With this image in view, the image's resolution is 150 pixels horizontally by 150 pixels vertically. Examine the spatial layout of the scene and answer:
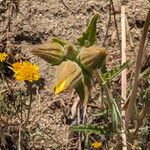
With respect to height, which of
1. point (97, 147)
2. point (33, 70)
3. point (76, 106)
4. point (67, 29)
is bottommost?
point (97, 147)

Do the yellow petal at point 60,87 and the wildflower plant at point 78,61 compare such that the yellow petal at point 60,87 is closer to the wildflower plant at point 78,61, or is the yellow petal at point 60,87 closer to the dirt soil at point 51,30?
the wildflower plant at point 78,61

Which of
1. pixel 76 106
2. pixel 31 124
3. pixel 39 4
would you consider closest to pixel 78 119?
pixel 76 106

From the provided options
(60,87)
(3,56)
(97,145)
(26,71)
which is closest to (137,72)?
(60,87)

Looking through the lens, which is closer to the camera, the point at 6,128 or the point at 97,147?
the point at 97,147

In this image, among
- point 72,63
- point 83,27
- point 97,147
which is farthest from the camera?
point 83,27

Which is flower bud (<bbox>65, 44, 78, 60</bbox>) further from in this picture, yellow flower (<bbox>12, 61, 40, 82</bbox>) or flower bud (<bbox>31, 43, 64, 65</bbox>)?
yellow flower (<bbox>12, 61, 40, 82</bbox>)

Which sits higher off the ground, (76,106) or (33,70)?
(33,70)

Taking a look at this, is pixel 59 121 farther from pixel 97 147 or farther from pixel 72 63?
pixel 72 63
